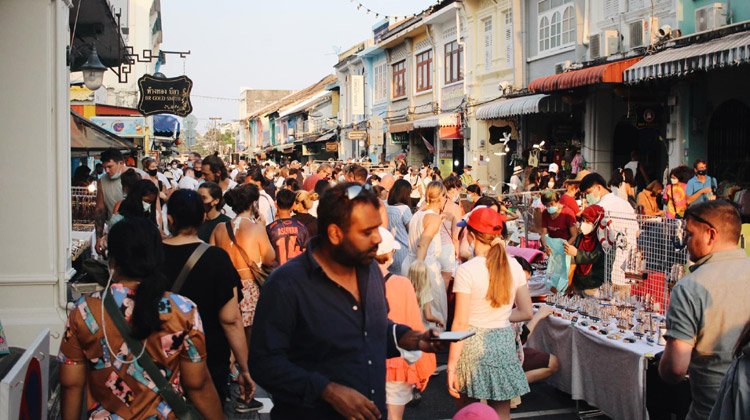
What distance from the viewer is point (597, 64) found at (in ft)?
53.0

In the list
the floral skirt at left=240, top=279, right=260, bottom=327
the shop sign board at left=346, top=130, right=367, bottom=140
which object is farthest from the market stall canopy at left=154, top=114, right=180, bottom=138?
the floral skirt at left=240, top=279, right=260, bottom=327

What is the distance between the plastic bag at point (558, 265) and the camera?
8164 millimetres

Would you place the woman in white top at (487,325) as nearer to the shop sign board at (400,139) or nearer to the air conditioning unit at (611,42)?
the air conditioning unit at (611,42)

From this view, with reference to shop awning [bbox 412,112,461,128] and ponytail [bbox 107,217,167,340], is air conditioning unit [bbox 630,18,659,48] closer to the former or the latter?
shop awning [bbox 412,112,461,128]

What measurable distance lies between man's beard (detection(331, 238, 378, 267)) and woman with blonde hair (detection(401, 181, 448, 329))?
3.21 metres

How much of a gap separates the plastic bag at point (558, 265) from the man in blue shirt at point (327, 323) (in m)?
5.50

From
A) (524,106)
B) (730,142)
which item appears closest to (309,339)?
(730,142)

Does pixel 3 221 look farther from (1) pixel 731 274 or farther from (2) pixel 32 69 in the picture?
(1) pixel 731 274

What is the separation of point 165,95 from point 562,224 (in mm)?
11263

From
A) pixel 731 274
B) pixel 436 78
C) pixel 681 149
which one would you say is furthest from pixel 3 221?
pixel 436 78

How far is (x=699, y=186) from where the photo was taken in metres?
12.0

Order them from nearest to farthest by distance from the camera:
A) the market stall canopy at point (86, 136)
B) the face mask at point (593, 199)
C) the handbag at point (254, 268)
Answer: the handbag at point (254, 268), the face mask at point (593, 199), the market stall canopy at point (86, 136)

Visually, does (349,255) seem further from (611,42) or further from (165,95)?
(165,95)

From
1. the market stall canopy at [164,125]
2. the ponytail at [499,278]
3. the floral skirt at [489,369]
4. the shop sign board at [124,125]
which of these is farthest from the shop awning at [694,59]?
the market stall canopy at [164,125]
